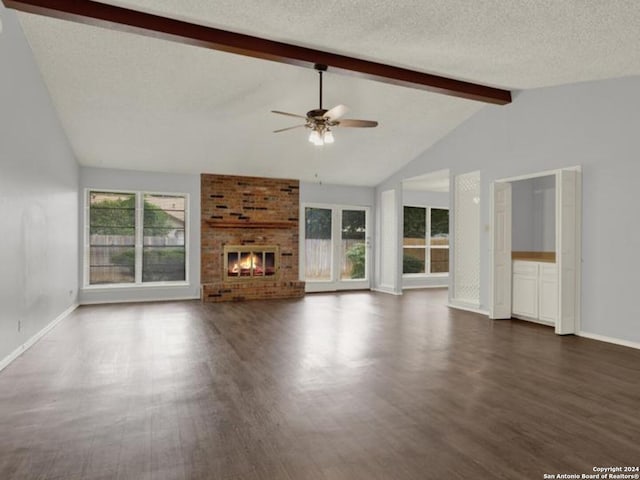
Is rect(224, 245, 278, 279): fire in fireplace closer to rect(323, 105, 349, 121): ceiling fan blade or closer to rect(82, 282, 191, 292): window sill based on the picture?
rect(82, 282, 191, 292): window sill

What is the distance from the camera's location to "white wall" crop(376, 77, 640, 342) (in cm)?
451

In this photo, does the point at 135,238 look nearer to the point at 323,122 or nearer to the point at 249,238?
the point at 249,238

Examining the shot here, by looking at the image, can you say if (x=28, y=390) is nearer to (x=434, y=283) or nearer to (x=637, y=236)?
(x=637, y=236)

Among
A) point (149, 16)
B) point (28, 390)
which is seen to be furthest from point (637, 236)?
point (28, 390)

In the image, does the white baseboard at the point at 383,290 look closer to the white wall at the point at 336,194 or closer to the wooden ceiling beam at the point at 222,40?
the white wall at the point at 336,194

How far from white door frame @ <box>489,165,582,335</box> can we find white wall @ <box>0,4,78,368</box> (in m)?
5.77

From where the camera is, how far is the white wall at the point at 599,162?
4508 millimetres

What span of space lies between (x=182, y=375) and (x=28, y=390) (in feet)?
3.56

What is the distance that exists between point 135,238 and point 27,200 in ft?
11.4

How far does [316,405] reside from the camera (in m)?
2.77

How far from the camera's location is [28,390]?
3062 mm

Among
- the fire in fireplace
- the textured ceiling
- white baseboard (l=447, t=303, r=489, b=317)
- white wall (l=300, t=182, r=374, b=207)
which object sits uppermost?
the textured ceiling

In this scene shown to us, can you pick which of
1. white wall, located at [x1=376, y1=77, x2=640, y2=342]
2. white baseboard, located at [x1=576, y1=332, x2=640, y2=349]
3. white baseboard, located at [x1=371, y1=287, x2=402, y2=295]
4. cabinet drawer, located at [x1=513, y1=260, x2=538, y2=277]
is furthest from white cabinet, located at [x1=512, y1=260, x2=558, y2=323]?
white baseboard, located at [x1=371, y1=287, x2=402, y2=295]

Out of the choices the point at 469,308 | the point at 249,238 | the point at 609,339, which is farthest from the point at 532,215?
the point at 249,238
